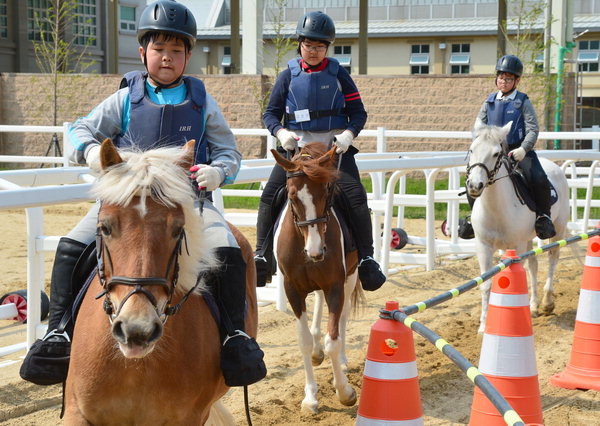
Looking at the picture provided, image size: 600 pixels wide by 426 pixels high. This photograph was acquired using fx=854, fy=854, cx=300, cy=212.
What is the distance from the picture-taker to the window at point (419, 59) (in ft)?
129

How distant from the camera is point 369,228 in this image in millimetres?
6566

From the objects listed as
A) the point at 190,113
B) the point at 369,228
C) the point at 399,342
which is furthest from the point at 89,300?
the point at 369,228

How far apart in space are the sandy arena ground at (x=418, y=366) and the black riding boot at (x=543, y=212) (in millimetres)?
827

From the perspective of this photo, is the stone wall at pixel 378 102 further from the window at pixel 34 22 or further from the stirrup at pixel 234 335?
the stirrup at pixel 234 335

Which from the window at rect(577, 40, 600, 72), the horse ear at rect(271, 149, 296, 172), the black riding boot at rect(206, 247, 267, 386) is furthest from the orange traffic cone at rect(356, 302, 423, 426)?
the window at rect(577, 40, 600, 72)

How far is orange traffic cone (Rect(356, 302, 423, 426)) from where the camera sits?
373 cm

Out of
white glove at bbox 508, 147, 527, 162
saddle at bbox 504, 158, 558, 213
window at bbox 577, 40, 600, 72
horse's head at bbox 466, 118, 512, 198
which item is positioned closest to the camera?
horse's head at bbox 466, 118, 512, 198

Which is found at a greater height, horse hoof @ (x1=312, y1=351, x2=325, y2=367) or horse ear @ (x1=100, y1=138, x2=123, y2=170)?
horse ear @ (x1=100, y1=138, x2=123, y2=170)

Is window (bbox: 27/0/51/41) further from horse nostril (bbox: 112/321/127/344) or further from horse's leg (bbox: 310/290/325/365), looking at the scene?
horse nostril (bbox: 112/321/127/344)

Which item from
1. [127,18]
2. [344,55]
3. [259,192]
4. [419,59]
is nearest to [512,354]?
[259,192]

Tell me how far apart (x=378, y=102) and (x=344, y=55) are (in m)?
19.5

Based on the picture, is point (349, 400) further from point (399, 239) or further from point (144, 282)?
point (399, 239)

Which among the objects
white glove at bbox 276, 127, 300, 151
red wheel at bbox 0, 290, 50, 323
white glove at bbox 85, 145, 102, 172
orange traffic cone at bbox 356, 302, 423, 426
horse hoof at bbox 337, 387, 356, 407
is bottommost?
horse hoof at bbox 337, 387, 356, 407

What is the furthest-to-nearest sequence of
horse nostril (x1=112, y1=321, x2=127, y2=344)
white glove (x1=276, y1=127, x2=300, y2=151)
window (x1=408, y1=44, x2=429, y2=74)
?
1. window (x1=408, y1=44, x2=429, y2=74)
2. white glove (x1=276, y1=127, x2=300, y2=151)
3. horse nostril (x1=112, y1=321, x2=127, y2=344)
